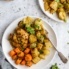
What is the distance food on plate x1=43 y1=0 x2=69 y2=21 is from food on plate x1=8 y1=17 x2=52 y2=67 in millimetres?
73

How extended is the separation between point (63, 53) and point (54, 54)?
62 mm

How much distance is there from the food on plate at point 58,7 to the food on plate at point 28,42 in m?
0.07

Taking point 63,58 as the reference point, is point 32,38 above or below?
above

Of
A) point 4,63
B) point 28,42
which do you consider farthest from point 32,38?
point 4,63

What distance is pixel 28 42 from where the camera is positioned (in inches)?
48.6

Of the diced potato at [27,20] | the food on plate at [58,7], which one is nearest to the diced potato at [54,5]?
the food on plate at [58,7]

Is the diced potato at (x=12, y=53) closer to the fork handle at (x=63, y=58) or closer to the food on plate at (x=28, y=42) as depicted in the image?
the food on plate at (x=28, y=42)

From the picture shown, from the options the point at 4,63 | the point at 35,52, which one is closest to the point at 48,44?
the point at 35,52

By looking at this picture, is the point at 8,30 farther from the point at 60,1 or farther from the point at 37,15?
the point at 60,1

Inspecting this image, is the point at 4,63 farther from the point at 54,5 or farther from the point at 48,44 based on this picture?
the point at 54,5

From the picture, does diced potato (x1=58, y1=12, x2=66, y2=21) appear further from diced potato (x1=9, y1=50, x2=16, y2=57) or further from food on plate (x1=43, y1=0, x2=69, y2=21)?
diced potato (x1=9, y1=50, x2=16, y2=57)

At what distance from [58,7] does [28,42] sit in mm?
203

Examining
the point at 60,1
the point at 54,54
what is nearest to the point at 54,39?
the point at 54,54

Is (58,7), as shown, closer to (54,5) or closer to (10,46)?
(54,5)
